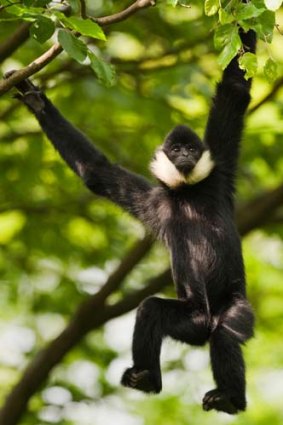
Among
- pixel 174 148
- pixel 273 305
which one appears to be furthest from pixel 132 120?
pixel 174 148

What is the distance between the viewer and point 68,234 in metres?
12.7

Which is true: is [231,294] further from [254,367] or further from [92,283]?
[254,367]

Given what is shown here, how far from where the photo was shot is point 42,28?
19.9 ft

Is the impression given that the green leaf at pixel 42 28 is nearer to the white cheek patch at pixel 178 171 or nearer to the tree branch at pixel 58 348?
the white cheek patch at pixel 178 171

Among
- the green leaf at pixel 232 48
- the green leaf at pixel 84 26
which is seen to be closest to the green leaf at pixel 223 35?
the green leaf at pixel 232 48

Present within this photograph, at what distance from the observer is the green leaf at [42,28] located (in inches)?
238

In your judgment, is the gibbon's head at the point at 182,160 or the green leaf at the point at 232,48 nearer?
the green leaf at the point at 232,48

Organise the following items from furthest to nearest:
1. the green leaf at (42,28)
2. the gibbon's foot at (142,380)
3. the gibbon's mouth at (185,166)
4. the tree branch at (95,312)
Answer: the tree branch at (95,312)
the gibbon's mouth at (185,166)
the gibbon's foot at (142,380)
the green leaf at (42,28)

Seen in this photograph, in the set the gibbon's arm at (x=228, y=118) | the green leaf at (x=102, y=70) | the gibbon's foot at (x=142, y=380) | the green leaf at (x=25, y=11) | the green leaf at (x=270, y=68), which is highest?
the green leaf at (x=25, y=11)

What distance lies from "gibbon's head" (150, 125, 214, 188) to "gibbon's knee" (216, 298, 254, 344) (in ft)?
3.76

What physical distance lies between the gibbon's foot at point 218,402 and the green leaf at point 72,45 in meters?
2.79

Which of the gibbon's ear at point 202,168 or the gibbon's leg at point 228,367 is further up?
the gibbon's ear at point 202,168

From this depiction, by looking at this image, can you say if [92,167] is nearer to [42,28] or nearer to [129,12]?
[129,12]

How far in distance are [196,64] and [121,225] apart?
2752 mm
